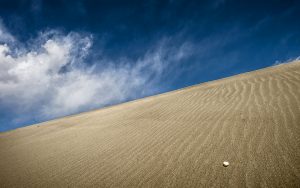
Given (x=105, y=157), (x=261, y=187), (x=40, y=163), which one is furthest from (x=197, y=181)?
(x=40, y=163)

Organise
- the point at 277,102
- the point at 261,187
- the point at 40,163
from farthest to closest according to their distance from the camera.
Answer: the point at 277,102 < the point at 40,163 < the point at 261,187

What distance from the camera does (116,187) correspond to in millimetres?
2699

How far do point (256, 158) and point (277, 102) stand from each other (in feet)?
11.2

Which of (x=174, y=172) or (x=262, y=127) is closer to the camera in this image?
(x=174, y=172)

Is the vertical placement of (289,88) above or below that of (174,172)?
above

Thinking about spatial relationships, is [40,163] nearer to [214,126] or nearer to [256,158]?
[214,126]

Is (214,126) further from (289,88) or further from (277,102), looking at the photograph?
(289,88)

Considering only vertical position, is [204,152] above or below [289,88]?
below

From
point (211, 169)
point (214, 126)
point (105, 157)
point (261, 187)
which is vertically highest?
point (214, 126)

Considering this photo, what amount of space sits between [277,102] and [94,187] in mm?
5429

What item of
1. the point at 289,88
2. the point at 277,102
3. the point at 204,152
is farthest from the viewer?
the point at 289,88

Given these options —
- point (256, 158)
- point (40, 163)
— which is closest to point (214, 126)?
point (256, 158)

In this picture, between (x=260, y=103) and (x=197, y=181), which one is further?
(x=260, y=103)

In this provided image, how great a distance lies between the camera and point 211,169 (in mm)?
2693
